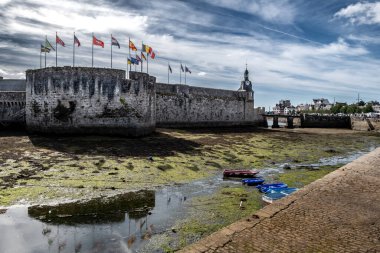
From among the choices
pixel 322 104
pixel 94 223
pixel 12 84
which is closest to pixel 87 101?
pixel 94 223

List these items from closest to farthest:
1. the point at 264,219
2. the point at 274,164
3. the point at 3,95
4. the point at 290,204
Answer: the point at 264,219
the point at 290,204
the point at 274,164
the point at 3,95

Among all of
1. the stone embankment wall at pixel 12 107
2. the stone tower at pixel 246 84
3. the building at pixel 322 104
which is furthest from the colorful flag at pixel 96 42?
the building at pixel 322 104

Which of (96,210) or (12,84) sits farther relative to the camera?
(12,84)

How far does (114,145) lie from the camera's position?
17.9 m

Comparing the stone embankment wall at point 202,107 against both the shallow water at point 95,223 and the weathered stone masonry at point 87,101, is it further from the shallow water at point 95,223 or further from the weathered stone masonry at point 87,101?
the shallow water at point 95,223

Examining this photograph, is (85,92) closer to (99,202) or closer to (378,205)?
(99,202)

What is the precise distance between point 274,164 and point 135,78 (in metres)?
10.9

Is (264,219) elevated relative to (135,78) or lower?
lower

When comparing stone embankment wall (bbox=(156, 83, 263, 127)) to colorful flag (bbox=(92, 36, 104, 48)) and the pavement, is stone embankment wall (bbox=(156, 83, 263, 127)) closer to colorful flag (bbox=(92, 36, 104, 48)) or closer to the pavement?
colorful flag (bbox=(92, 36, 104, 48))

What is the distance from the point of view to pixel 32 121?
21.2m

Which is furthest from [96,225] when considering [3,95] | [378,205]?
[3,95]

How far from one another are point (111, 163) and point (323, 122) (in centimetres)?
4259

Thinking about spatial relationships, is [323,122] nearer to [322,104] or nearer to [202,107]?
[202,107]

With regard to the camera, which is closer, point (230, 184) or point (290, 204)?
point (290, 204)
